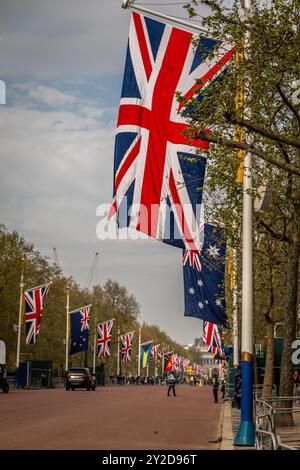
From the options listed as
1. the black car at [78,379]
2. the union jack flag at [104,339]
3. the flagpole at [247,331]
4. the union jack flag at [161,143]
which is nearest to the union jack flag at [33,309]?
the black car at [78,379]

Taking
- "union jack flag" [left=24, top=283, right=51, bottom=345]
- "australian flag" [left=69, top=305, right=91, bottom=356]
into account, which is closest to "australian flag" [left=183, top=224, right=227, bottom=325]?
"union jack flag" [left=24, top=283, right=51, bottom=345]

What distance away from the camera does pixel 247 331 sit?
15812 millimetres

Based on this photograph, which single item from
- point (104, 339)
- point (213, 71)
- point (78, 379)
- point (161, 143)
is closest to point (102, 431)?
point (161, 143)

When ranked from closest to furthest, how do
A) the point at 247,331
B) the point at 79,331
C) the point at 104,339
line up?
the point at 247,331
the point at 79,331
the point at 104,339

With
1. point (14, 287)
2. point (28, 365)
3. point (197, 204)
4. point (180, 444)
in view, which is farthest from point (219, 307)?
point (14, 287)

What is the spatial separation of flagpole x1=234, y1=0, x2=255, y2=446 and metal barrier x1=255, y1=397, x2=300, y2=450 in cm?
46

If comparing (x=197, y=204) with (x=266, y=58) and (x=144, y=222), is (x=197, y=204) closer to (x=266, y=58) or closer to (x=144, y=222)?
(x=144, y=222)

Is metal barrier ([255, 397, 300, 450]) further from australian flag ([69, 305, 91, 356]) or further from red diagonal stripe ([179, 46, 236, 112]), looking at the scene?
australian flag ([69, 305, 91, 356])

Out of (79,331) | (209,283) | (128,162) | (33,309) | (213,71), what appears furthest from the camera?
(79,331)

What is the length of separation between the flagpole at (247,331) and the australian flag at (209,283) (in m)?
11.0

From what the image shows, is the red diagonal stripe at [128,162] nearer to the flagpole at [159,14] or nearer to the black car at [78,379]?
the flagpole at [159,14]

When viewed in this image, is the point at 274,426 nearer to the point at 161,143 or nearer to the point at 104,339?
the point at 161,143

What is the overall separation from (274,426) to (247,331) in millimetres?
5929

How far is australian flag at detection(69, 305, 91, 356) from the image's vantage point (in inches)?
2362
